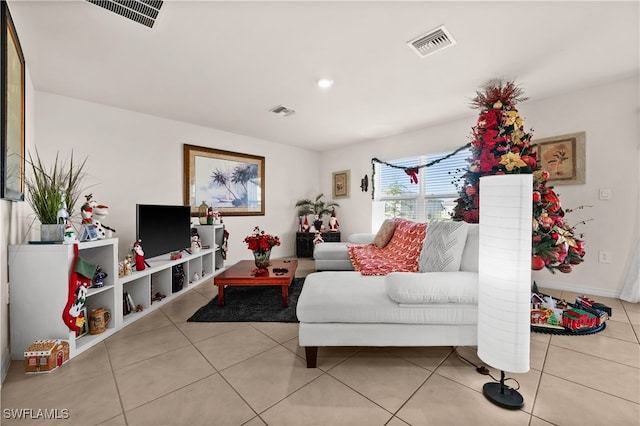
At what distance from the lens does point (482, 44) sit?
2119 mm

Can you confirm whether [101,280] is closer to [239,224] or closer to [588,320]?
[239,224]

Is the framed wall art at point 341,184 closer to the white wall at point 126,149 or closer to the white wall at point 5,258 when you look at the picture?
the white wall at point 126,149

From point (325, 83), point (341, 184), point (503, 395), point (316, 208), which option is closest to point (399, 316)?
point (503, 395)

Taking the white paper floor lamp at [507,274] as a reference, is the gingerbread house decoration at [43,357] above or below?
below

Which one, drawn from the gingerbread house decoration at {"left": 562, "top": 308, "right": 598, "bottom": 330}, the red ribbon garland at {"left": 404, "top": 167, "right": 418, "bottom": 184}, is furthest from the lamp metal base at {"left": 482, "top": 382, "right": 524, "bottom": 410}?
the red ribbon garland at {"left": 404, "top": 167, "right": 418, "bottom": 184}

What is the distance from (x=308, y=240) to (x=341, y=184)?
1383mm

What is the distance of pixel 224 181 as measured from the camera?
4449 millimetres

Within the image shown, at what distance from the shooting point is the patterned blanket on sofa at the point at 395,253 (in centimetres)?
243

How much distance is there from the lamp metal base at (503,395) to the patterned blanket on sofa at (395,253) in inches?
39.6

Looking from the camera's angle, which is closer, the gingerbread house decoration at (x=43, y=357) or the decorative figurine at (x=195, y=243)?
the gingerbread house decoration at (x=43, y=357)

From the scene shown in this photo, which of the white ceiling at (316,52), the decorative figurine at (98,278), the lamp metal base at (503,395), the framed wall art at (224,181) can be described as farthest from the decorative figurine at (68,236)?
the lamp metal base at (503,395)

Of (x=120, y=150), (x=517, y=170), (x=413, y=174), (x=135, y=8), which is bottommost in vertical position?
(x=517, y=170)

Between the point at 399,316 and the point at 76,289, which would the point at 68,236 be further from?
the point at 399,316

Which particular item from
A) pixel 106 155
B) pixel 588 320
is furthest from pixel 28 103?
pixel 588 320
